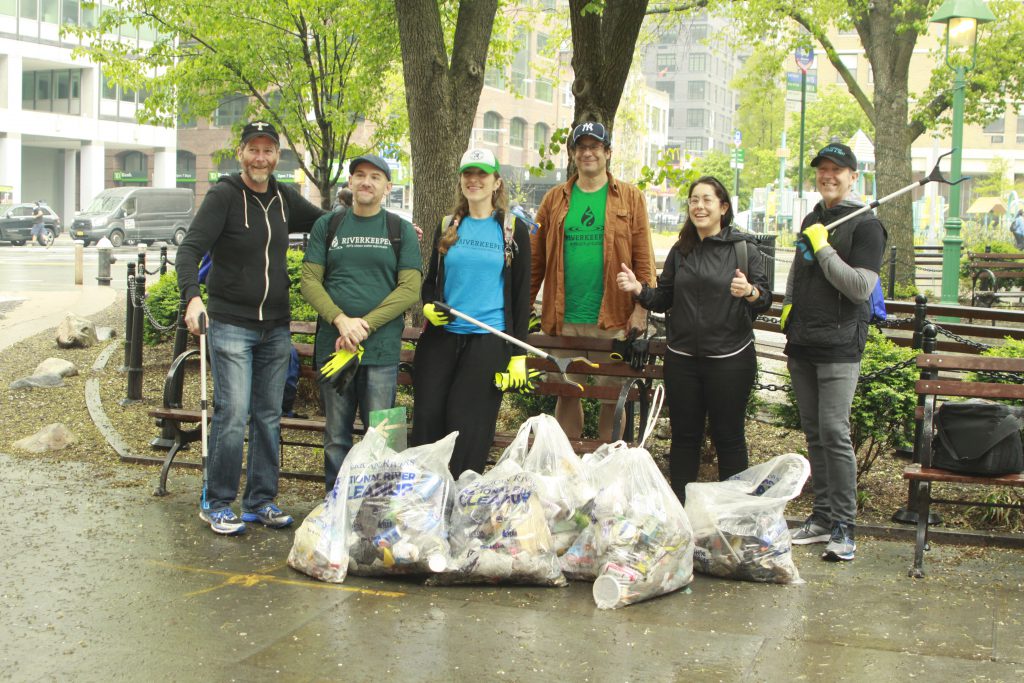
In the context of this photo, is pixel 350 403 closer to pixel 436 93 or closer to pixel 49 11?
pixel 436 93

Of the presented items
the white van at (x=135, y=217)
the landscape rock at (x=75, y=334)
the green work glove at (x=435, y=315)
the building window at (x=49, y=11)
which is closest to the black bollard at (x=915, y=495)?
the green work glove at (x=435, y=315)

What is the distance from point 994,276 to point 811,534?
14694mm

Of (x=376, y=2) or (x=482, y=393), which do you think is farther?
(x=376, y=2)

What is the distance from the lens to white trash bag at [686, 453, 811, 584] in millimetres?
4996

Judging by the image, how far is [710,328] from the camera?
17.7 ft

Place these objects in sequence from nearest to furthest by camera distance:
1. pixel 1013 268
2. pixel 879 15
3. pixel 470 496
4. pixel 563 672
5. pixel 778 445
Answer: pixel 563 672 < pixel 470 496 < pixel 778 445 < pixel 1013 268 < pixel 879 15

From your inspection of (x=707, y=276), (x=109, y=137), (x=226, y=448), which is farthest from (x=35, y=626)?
(x=109, y=137)

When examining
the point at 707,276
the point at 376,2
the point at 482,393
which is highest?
the point at 376,2

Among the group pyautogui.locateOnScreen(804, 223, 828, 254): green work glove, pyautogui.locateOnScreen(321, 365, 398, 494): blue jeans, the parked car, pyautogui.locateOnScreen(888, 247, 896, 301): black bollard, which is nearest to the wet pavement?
pyautogui.locateOnScreen(321, 365, 398, 494): blue jeans

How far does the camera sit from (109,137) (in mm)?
59094

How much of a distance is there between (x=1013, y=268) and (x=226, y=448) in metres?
16.6

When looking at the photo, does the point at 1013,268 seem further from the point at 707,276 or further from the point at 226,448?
the point at 226,448

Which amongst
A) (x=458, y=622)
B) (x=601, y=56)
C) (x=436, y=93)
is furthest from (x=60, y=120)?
(x=458, y=622)

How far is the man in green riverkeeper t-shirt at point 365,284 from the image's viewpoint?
5617mm
